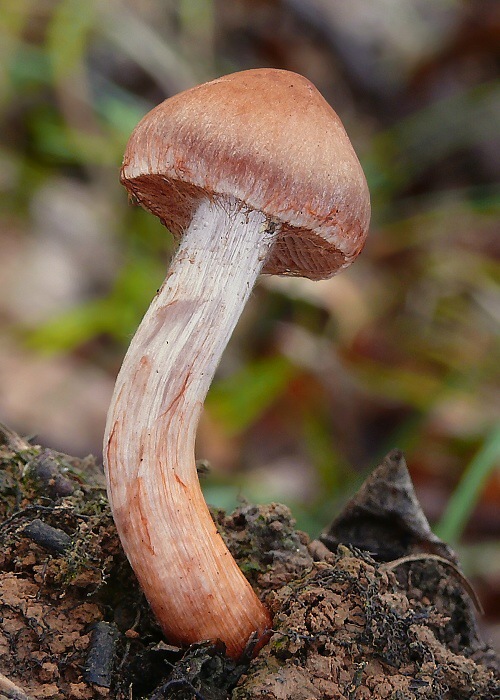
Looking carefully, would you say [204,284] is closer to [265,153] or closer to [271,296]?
[265,153]

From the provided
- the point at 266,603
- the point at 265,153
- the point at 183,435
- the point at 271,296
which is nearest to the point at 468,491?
the point at 266,603

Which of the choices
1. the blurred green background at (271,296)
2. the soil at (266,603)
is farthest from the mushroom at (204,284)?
the blurred green background at (271,296)

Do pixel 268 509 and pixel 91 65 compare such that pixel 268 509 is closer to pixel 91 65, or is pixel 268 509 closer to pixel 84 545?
pixel 84 545

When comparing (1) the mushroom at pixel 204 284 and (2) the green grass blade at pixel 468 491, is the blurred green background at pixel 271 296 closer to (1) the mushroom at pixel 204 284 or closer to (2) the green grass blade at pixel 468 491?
(2) the green grass blade at pixel 468 491

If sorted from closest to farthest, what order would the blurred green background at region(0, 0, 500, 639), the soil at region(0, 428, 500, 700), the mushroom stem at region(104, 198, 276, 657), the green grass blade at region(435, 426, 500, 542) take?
the soil at region(0, 428, 500, 700), the mushroom stem at region(104, 198, 276, 657), the green grass blade at region(435, 426, 500, 542), the blurred green background at region(0, 0, 500, 639)

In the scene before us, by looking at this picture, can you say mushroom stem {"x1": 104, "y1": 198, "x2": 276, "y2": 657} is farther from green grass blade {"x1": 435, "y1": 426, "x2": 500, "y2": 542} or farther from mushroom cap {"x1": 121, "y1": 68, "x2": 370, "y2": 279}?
green grass blade {"x1": 435, "y1": 426, "x2": 500, "y2": 542}

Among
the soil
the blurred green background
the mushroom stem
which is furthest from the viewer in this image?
the blurred green background

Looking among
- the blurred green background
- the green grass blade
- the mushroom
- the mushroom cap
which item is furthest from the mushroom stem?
the blurred green background
